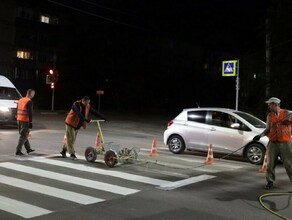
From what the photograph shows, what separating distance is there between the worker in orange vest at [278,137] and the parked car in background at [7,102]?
580 inches

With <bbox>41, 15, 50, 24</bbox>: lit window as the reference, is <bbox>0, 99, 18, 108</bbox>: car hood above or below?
below

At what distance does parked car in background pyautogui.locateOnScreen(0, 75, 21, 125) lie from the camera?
20500mm

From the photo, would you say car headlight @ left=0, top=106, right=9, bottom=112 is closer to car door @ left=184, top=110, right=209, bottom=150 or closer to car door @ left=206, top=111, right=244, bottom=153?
car door @ left=184, top=110, right=209, bottom=150

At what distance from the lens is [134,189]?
8.70 m

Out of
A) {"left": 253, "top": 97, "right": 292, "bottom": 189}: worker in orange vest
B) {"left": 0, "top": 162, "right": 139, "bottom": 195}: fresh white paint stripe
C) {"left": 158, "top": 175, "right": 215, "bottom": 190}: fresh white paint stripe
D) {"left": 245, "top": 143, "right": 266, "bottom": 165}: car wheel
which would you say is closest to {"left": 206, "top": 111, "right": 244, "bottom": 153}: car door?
{"left": 245, "top": 143, "right": 266, "bottom": 165}: car wheel

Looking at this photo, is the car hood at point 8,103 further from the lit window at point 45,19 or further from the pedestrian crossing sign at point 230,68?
the lit window at point 45,19

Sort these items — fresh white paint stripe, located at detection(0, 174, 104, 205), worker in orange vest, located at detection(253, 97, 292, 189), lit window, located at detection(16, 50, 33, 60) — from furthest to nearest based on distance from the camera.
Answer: lit window, located at detection(16, 50, 33, 60)
worker in orange vest, located at detection(253, 97, 292, 189)
fresh white paint stripe, located at detection(0, 174, 104, 205)

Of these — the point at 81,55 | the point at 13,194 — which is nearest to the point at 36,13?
the point at 81,55

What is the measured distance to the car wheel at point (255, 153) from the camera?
42.1 feet

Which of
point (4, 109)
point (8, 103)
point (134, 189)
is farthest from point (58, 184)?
point (8, 103)

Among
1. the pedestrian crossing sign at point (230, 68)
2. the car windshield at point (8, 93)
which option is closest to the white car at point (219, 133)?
the pedestrian crossing sign at point (230, 68)

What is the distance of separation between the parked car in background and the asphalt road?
7.62m

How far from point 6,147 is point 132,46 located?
5456cm

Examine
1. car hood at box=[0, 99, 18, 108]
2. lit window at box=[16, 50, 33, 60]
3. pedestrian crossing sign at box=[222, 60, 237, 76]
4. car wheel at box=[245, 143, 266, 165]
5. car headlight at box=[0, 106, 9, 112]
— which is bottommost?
car wheel at box=[245, 143, 266, 165]
